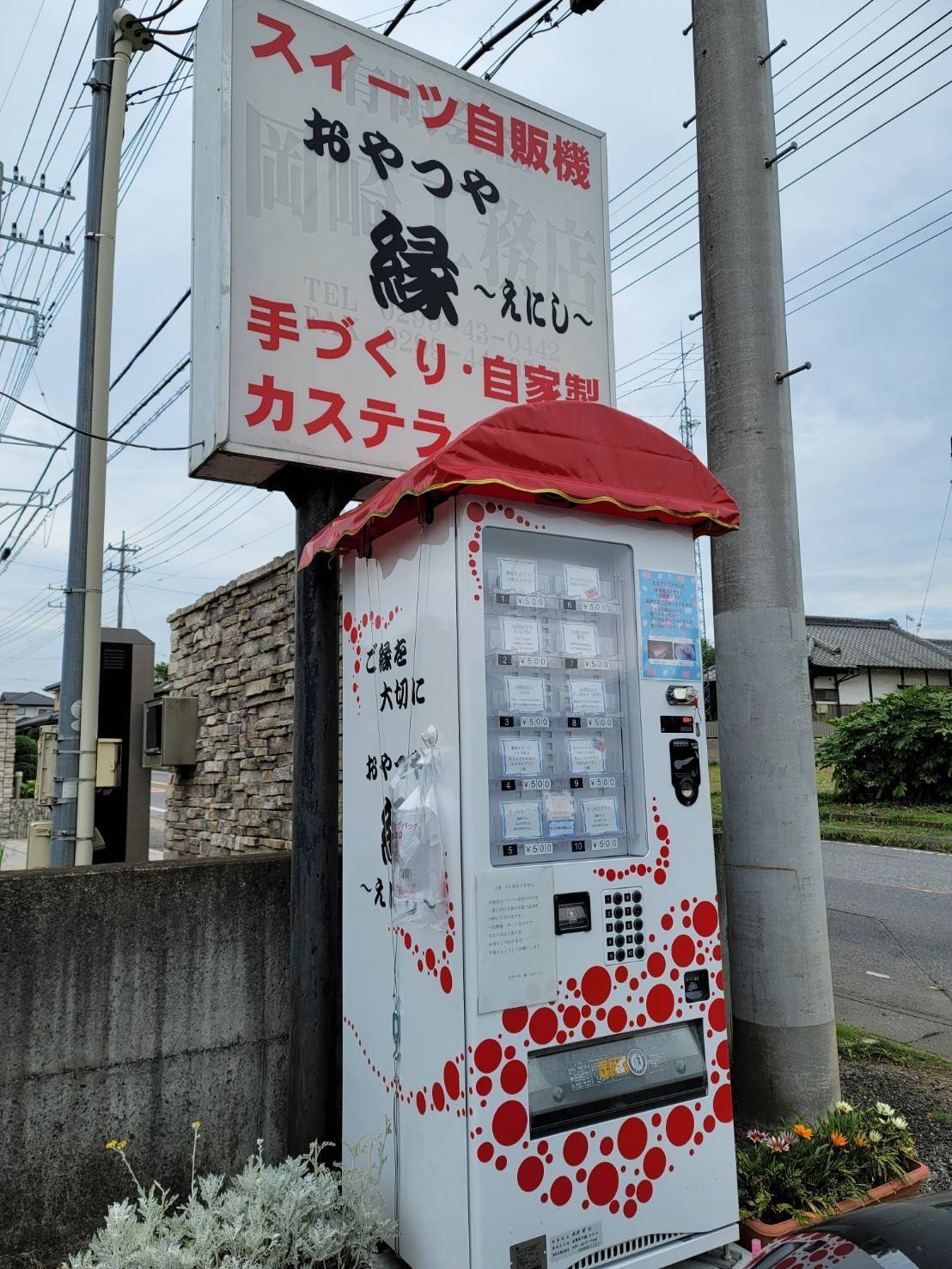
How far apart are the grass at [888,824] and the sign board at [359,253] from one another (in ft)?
32.9

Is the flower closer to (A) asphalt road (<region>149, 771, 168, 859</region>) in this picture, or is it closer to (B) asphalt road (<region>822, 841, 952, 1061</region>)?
(B) asphalt road (<region>822, 841, 952, 1061</region>)

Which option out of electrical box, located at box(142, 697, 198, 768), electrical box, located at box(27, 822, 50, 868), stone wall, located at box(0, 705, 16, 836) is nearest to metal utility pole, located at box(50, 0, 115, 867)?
electrical box, located at box(142, 697, 198, 768)

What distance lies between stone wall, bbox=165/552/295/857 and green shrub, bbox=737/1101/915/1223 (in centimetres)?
281

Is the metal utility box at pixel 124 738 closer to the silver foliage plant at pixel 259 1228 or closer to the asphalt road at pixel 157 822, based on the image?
the asphalt road at pixel 157 822

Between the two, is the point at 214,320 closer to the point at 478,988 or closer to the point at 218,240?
the point at 218,240

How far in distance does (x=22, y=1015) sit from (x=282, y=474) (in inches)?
81.4

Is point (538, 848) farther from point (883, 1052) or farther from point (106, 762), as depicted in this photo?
point (106, 762)

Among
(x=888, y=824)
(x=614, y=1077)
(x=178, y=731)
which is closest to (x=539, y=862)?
(x=614, y=1077)

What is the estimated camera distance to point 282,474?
3.34 m

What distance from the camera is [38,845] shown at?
6.27 meters

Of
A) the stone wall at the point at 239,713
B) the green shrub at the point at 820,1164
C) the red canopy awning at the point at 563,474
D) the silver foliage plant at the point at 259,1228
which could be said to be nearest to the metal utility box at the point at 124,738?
the stone wall at the point at 239,713

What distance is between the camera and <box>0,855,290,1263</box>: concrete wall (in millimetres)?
2705

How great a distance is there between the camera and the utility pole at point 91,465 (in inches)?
208

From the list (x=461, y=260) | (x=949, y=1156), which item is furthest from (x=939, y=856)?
(x=461, y=260)
